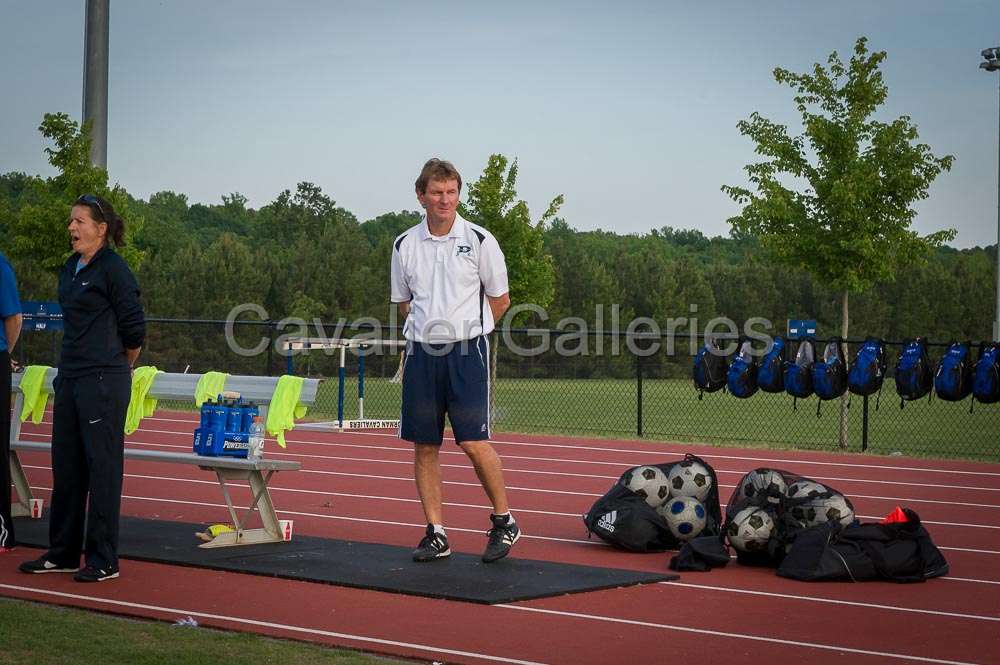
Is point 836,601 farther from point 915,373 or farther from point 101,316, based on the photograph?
point 915,373

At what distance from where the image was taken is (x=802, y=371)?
52.3ft

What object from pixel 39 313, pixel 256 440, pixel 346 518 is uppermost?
pixel 39 313

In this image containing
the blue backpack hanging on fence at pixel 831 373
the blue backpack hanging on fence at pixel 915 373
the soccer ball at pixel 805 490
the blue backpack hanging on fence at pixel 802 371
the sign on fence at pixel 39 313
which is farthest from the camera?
the sign on fence at pixel 39 313

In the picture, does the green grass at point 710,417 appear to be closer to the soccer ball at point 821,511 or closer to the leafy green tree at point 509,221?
the leafy green tree at point 509,221

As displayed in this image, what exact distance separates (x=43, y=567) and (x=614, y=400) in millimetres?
23717

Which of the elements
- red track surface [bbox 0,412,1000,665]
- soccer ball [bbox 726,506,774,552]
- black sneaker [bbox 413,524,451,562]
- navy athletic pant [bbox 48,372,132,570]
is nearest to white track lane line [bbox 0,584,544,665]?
red track surface [bbox 0,412,1000,665]

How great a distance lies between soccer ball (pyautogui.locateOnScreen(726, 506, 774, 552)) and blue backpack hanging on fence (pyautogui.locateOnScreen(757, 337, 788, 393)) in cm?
815

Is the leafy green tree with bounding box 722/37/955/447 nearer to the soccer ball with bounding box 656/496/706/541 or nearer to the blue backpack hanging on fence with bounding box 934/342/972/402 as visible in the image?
the blue backpack hanging on fence with bounding box 934/342/972/402

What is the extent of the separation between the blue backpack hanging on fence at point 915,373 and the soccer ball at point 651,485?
7460 mm

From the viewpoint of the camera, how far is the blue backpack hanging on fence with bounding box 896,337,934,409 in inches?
611

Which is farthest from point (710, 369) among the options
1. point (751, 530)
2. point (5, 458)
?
point (5, 458)

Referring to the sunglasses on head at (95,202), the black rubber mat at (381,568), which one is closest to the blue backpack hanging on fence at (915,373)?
the black rubber mat at (381,568)

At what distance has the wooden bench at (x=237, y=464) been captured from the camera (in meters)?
8.37

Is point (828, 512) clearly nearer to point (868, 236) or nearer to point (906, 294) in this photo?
point (868, 236)
